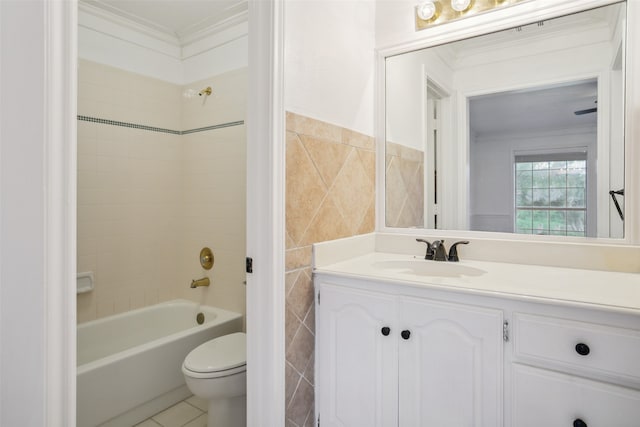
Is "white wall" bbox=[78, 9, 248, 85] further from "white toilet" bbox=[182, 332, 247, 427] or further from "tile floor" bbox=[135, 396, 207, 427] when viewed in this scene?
"tile floor" bbox=[135, 396, 207, 427]

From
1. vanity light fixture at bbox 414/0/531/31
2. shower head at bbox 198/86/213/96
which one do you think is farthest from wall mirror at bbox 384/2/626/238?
shower head at bbox 198/86/213/96

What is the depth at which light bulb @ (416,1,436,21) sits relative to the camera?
1.74 meters

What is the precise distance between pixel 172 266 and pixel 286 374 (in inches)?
70.2

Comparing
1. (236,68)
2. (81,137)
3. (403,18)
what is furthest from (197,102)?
(403,18)

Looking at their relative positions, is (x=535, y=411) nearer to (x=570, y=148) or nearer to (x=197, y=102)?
(x=570, y=148)

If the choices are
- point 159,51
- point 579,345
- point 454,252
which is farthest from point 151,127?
point 579,345

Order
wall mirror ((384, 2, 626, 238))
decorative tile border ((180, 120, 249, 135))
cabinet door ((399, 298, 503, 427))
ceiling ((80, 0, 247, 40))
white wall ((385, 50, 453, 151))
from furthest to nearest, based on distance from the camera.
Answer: decorative tile border ((180, 120, 249, 135)), ceiling ((80, 0, 247, 40)), white wall ((385, 50, 453, 151)), wall mirror ((384, 2, 626, 238)), cabinet door ((399, 298, 503, 427))

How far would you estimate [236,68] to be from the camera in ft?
8.11

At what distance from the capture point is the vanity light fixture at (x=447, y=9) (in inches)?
65.0

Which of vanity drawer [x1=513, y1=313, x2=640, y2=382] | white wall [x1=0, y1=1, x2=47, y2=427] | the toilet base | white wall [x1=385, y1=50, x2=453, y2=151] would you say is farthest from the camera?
white wall [x1=385, y1=50, x2=453, y2=151]

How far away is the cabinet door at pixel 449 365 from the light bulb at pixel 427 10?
1383mm

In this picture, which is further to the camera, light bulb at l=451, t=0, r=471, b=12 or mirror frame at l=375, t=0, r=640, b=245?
light bulb at l=451, t=0, r=471, b=12

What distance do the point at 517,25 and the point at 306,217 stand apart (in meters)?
1.28

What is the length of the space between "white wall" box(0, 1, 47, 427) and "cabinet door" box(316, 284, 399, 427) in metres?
0.93
